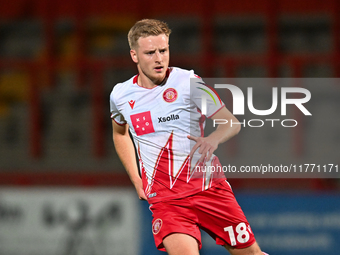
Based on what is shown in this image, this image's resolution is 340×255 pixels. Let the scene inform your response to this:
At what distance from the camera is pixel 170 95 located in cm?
300

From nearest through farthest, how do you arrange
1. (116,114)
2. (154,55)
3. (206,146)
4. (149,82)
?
(206,146)
(154,55)
(149,82)
(116,114)

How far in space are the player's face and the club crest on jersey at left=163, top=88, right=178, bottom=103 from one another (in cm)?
9

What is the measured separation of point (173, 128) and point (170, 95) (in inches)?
7.9

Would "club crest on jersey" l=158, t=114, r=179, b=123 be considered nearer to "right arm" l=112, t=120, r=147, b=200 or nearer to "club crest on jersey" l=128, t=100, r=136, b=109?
"club crest on jersey" l=128, t=100, r=136, b=109

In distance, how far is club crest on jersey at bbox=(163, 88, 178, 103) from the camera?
299 cm

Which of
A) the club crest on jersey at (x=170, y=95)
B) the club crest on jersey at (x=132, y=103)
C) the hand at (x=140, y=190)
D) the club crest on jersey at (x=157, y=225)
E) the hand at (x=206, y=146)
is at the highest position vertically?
the club crest on jersey at (x=170, y=95)

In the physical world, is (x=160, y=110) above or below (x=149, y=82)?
below

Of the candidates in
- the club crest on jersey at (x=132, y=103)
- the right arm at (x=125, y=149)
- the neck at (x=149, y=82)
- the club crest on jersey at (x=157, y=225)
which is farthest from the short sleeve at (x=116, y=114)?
the club crest on jersey at (x=157, y=225)

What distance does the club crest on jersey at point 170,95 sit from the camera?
9.82 ft

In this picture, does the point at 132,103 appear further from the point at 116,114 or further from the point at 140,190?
the point at 140,190

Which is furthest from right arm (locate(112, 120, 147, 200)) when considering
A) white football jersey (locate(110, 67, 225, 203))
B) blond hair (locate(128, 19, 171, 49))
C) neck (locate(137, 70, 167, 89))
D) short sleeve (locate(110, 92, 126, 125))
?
blond hair (locate(128, 19, 171, 49))

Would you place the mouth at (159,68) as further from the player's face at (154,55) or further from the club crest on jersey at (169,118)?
the club crest on jersey at (169,118)

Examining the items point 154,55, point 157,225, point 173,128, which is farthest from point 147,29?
point 157,225

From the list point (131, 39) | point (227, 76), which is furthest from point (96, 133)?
point (131, 39)
